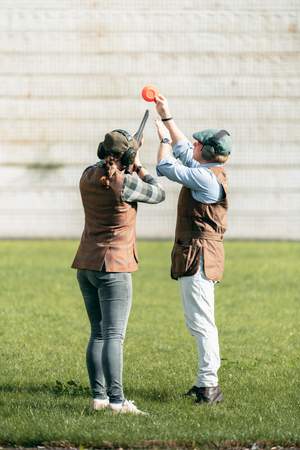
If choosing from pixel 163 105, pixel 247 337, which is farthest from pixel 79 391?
pixel 247 337

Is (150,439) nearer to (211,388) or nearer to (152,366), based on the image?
(211,388)

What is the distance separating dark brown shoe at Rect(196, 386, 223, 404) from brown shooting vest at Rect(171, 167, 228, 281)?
751mm

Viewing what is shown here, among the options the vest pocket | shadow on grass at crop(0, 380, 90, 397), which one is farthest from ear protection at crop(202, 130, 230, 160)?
shadow on grass at crop(0, 380, 90, 397)

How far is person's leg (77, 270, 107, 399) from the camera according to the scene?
25.5 ft

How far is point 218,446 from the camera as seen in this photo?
6848 millimetres

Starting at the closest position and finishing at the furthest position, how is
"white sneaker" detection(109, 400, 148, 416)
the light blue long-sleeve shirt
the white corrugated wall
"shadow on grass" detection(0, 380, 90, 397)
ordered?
"white sneaker" detection(109, 400, 148, 416)
the light blue long-sleeve shirt
"shadow on grass" detection(0, 380, 90, 397)
the white corrugated wall

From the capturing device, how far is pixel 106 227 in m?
7.68

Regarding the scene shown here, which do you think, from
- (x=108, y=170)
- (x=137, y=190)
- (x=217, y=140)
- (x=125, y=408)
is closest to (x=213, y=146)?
(x=217, y=140)

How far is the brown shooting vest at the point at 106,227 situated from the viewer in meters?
7.59

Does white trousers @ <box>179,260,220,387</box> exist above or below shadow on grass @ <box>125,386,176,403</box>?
above

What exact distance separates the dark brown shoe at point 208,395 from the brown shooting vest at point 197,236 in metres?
0.75

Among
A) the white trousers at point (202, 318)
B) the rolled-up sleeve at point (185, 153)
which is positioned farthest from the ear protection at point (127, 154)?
the white trousers at point (202, 318)

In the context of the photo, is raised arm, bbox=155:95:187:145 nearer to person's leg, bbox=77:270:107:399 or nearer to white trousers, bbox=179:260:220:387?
white trousers, bbox=179:260:220:387

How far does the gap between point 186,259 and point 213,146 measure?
2.55 ft
